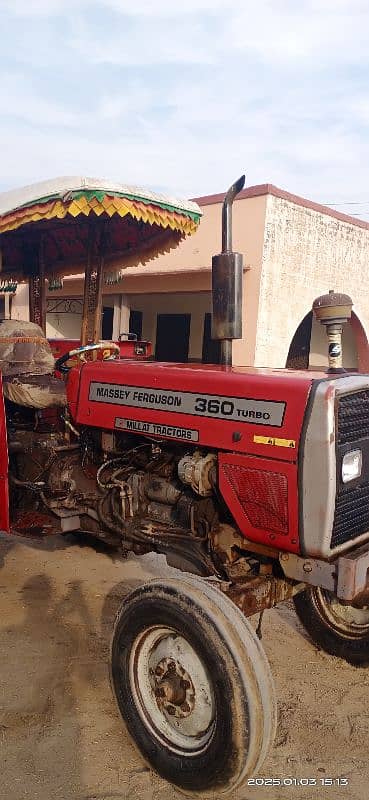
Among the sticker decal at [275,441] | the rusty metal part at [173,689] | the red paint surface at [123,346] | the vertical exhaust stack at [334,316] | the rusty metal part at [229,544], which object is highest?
the vertical exhaust stack at [334,316]

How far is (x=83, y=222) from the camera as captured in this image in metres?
4.66

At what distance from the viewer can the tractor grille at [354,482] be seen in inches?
88.0

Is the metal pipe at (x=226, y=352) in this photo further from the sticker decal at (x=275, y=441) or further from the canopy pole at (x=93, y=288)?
the canopy pole at (x=93, y=288)

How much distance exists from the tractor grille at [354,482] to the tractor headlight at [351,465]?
2cm

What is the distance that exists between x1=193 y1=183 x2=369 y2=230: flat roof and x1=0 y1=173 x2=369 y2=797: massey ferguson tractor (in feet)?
20.3

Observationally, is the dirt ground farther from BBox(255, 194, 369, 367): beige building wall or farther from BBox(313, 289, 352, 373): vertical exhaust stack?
BBox(255, 194, 369, 367): beige building wall

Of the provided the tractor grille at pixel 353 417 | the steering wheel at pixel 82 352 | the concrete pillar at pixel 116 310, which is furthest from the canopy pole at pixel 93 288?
the concrete pillar at pixel 116 310

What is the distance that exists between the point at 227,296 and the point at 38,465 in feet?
5.01

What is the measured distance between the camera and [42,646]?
316cm

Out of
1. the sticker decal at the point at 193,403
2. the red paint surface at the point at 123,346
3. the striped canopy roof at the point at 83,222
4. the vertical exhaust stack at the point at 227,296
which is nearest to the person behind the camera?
the sticker decal at the point at 193,403

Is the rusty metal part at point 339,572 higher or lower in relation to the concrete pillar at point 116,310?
lower

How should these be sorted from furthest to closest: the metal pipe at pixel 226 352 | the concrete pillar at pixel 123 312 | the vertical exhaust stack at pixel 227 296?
1. the concrete pillar at pixel 123 312
2. the metal pipe at pixel 226 352
3. the vertical exhaust stack at pixel 227 296

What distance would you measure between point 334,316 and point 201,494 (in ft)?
3.82

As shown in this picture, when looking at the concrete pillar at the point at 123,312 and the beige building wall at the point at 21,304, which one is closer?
the concrete pillar at the point at 123,312
